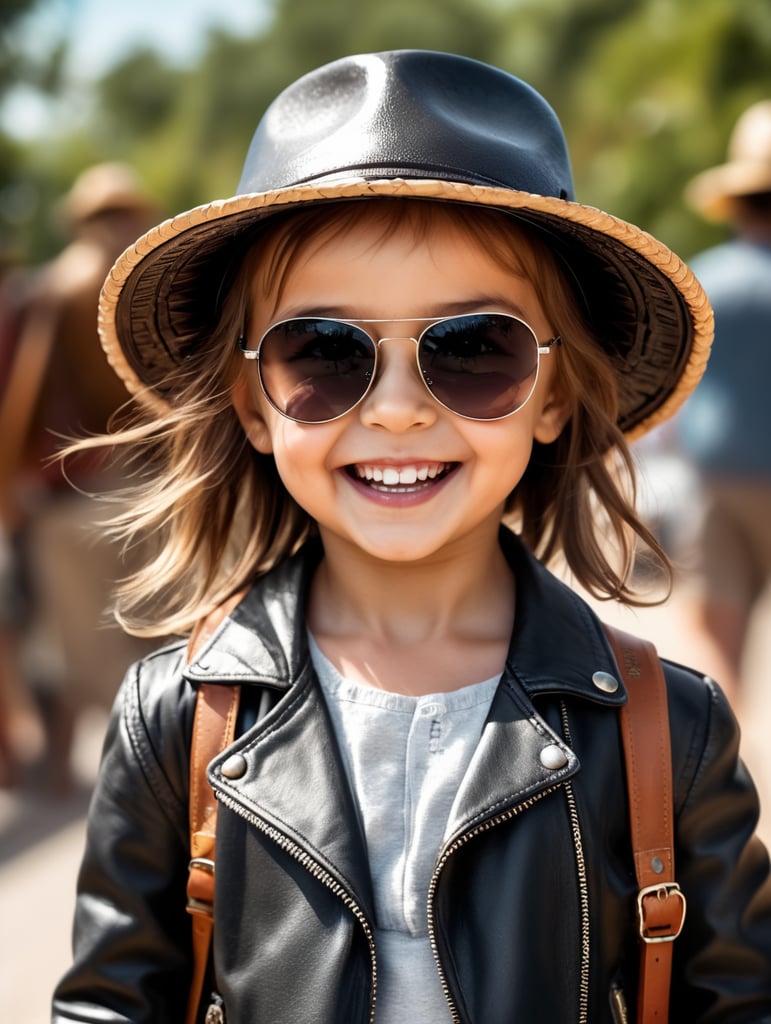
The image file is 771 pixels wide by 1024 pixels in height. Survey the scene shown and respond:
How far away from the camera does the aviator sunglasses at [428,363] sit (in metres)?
1.75

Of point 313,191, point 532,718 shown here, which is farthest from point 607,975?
point 313,191

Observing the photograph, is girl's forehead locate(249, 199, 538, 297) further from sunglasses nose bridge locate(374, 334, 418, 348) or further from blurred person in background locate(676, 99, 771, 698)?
blurred person in background locate(676, 99, 771, 698)

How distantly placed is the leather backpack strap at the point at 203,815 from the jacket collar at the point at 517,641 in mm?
36

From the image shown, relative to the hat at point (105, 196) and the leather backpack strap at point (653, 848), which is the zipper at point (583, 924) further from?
the hat at point (105, 196)

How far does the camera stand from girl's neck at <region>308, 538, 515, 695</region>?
6.22 ft

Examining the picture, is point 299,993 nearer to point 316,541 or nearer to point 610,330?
point 316,541

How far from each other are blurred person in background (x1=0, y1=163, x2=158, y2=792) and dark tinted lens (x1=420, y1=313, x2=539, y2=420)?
300 cm

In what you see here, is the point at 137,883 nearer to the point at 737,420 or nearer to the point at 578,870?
the point at 578,870

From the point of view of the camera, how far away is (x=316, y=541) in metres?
2.14

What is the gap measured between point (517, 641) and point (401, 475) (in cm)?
31

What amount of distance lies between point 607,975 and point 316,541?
859 mm

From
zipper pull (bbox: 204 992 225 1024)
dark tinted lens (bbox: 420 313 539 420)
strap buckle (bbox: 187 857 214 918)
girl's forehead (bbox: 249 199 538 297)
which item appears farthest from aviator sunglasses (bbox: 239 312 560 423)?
zipper pull (bbox: 204 992 225 1024)

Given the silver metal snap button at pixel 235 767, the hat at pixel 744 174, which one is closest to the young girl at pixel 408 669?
the silver metal snap button at pixel 235 767

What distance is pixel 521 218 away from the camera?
1825 mm
